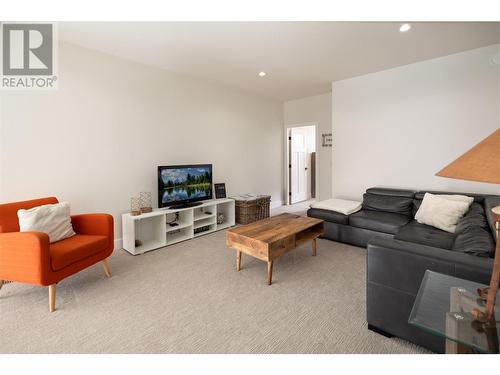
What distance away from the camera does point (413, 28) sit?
2.74 meters

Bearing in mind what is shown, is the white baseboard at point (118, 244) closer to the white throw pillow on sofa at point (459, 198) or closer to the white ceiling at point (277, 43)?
the white ceiling at point (277, 43)

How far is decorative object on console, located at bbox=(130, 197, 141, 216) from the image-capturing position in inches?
133

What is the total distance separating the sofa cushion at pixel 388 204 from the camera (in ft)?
11.6

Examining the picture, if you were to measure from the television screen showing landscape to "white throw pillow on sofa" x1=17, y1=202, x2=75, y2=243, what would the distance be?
126 centimetres

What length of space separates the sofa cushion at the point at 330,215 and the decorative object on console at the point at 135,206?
249 cm

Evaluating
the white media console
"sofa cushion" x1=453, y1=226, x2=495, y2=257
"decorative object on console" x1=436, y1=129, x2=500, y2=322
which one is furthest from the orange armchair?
"sofa cushion" x1=453, y1=226, x2=495, y2=257

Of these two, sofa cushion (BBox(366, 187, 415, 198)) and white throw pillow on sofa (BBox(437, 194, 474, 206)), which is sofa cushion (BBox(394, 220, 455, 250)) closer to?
white throw pillow on sofa (BBox(437, 194, 474, 206))

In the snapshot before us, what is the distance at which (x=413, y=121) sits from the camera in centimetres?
389

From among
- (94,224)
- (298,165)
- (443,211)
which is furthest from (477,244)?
(298,165)

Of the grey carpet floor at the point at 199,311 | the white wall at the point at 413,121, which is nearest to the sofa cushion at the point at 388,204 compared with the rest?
the white wall at the point at 413,121

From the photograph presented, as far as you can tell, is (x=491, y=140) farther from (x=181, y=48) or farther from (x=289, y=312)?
(x=181, y=48)

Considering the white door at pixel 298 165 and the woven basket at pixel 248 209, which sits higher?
the white door at pixel 298 165

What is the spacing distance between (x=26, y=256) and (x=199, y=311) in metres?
1.43
